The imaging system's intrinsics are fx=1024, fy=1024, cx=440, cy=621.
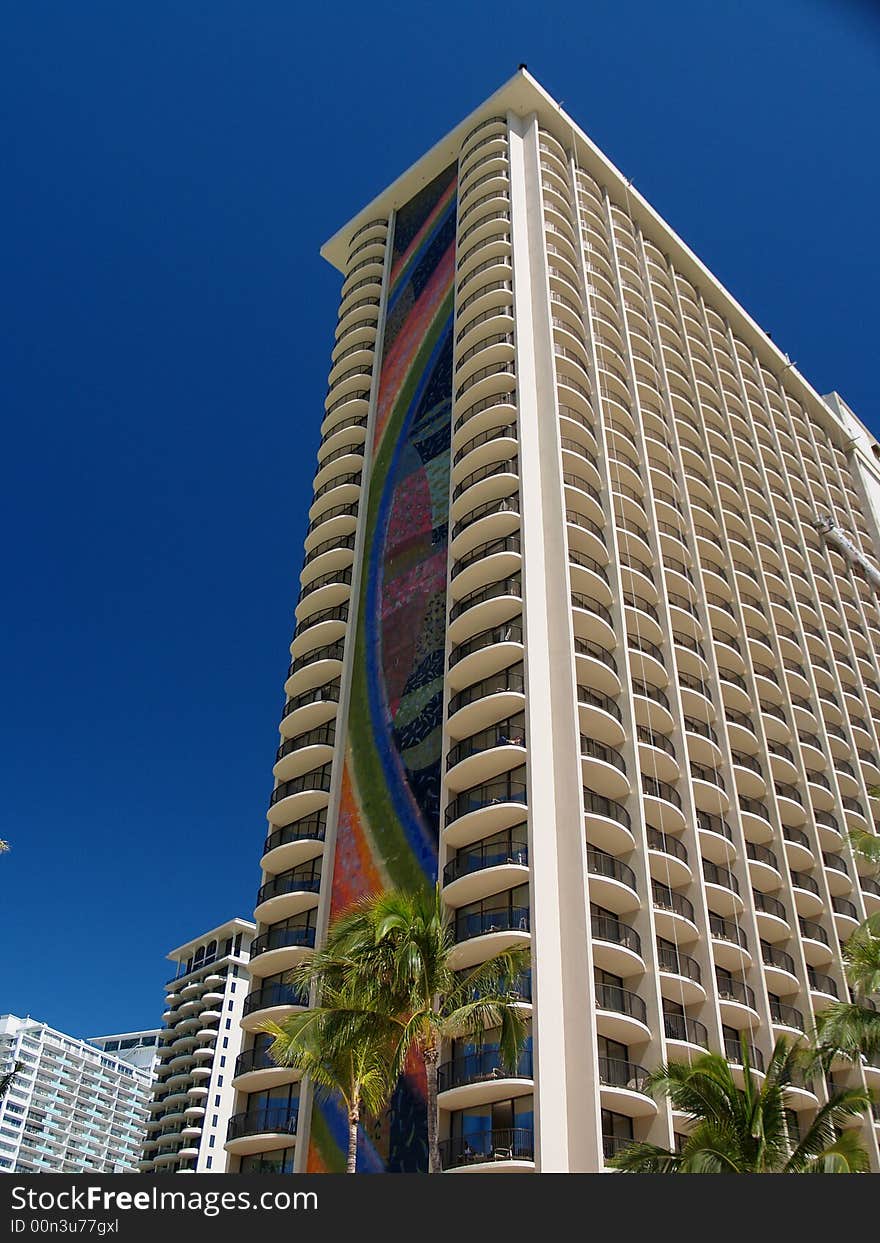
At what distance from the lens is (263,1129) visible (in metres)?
45.5

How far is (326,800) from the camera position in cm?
5400

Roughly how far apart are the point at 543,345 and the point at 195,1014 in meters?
103

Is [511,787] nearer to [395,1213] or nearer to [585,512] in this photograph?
[585,512]

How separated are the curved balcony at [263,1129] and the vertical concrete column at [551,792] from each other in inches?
→ 581

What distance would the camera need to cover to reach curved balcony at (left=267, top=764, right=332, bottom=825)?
54.3 meters

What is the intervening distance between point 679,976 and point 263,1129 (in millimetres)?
19615

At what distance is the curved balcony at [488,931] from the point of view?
130ft

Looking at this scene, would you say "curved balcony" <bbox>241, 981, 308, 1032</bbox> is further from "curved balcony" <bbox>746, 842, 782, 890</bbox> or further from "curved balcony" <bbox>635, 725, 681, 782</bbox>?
"curved balcony" <bbox>746, 842, 782, 890</bbox>

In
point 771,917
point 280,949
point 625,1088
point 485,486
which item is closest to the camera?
point 625,1088

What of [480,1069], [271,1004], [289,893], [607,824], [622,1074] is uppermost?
[289,893]

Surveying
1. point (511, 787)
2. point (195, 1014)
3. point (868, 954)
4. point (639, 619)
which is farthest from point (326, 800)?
point (195, 1014)

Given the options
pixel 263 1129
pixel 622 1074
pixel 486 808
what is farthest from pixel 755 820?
pixel 263 1129

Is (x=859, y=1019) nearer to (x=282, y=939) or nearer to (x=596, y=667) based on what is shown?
(x=596, y=667)

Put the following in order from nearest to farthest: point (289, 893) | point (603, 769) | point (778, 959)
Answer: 1. point (603, 769)
2. point (289, 893)
3. point (778, 959)
